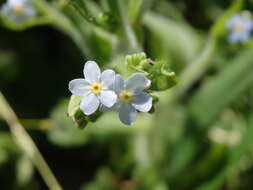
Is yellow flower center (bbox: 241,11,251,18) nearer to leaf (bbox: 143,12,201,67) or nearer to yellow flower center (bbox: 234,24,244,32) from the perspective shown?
yellow flower center (bbox: 234,24,244,32)

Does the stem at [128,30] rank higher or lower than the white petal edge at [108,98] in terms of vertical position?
higher

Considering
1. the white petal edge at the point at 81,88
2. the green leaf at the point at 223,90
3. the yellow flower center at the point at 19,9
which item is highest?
the yellow flower center at the point at 19,9

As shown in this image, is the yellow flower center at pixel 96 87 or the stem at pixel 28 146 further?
the stem at pixel 28 146

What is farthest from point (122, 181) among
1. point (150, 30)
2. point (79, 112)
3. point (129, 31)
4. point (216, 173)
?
point (79, 112)

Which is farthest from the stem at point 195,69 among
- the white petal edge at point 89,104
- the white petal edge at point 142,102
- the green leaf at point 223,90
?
the white petal edge at point 89,104

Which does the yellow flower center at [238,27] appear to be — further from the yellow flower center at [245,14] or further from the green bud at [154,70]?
the green bud at [154,70]

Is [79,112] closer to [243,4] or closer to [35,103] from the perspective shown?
[243,4]

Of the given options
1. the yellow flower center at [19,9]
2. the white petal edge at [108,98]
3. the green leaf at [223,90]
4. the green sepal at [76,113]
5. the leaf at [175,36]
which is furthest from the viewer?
the leaf at [175,36]

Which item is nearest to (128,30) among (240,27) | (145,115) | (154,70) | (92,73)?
(154,70)
